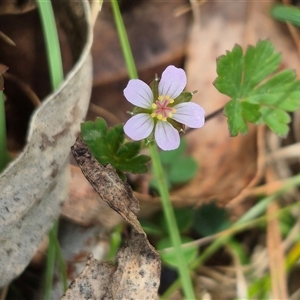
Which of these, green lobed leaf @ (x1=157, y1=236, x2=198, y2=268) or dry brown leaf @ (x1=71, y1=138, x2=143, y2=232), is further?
green lobed leaf @ (x1=157, y1=236, x2=198, y2=268)

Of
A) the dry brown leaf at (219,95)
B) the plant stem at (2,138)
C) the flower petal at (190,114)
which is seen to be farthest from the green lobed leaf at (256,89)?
the plant stem at (2,138)

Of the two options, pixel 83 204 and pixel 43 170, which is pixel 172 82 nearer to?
pixel 43 170

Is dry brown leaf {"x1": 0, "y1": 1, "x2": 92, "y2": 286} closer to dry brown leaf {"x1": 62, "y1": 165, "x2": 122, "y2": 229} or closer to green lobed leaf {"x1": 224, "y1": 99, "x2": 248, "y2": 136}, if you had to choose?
dry brown leaf {"x1": 62, "y1": 165, "x2": 122, "y2": 229}

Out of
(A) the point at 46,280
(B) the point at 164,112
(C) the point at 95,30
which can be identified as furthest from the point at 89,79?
(A) the point at 46,280

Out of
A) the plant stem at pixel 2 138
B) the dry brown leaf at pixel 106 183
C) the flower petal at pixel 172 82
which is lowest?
the dry brown leaf at pixel 106 183

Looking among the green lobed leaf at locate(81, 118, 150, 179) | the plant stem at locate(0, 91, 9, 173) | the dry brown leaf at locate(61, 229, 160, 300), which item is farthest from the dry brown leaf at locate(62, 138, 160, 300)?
the plant stem at locate(0, 91, 9, 173)

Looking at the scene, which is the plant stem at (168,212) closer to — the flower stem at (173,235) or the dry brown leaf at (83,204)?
the flower stem at (173,235)

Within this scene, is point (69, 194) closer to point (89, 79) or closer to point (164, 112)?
point (89, 79)
